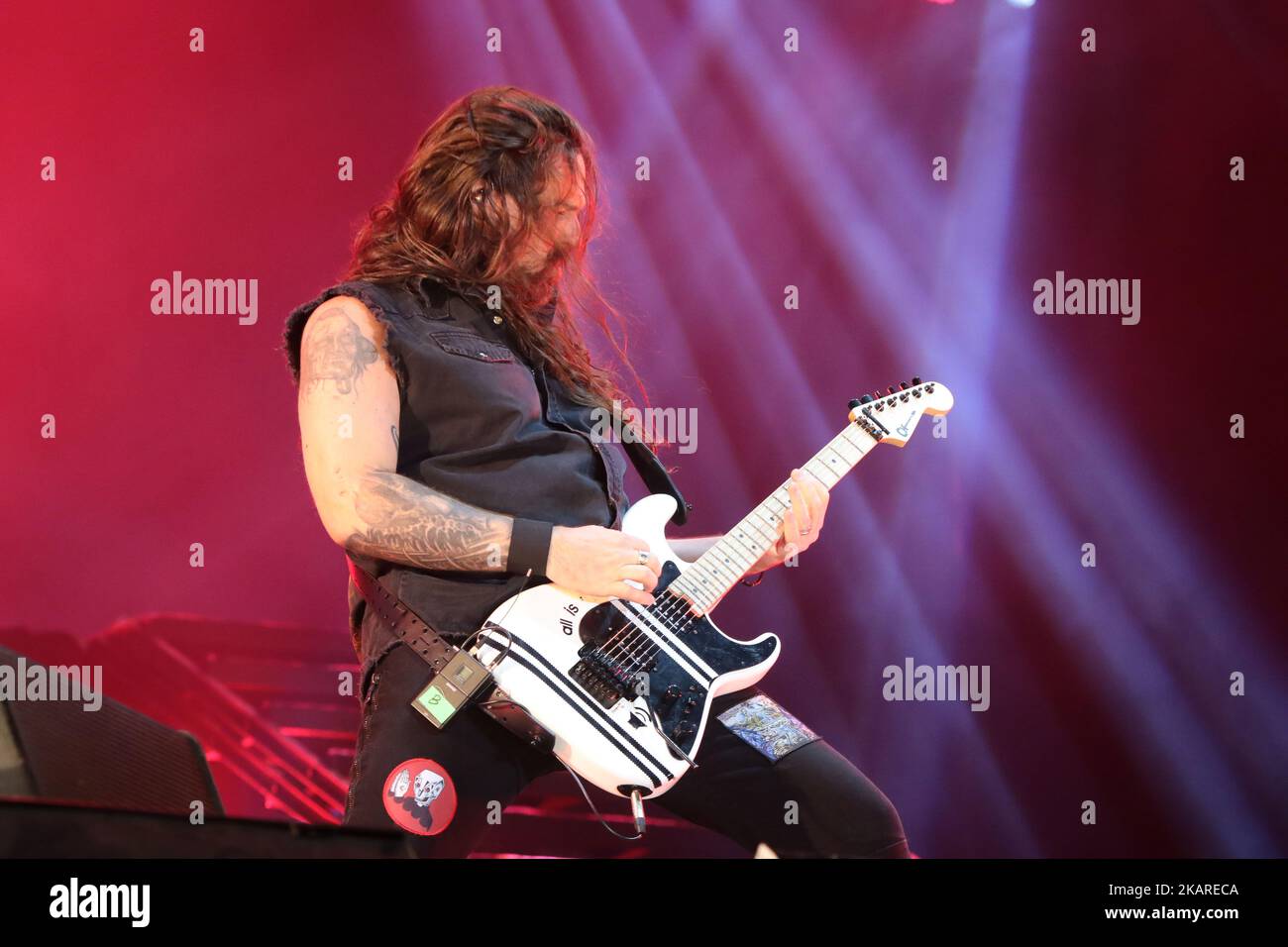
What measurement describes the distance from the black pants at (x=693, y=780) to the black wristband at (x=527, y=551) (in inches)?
10.3

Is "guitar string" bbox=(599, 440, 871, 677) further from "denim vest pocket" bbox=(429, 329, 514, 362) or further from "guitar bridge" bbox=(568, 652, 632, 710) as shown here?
"denim vest pocket" bbox=(429, 329, 514, 362)

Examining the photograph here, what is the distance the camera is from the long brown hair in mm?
2594

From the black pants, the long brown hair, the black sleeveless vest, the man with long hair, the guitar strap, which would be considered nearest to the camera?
the black pants

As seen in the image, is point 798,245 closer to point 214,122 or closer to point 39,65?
point 214,122

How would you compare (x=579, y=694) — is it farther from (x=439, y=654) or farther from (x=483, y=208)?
(x=483, y=208)

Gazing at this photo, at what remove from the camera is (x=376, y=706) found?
225cm

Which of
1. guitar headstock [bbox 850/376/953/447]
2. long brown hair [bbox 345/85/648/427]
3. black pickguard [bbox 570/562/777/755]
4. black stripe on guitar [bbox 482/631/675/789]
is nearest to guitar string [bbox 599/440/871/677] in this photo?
black pickguard [bbox 570/562/777/755]

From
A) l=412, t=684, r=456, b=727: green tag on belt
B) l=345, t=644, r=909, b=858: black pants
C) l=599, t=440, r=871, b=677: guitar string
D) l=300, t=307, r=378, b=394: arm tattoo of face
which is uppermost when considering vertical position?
l=300, t=307, r=378, b=394: arm tattoo of face

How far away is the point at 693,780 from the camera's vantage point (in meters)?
2.38

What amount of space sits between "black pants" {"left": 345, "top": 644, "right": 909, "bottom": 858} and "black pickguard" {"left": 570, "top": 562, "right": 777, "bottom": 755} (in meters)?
0.14

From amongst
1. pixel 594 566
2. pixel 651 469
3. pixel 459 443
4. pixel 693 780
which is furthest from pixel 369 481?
pixel 693 780

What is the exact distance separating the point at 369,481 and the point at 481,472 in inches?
9.9
